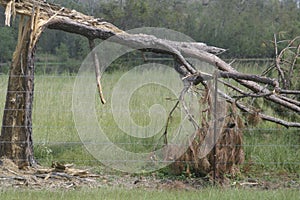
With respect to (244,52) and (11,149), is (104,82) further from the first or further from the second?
(244,52)

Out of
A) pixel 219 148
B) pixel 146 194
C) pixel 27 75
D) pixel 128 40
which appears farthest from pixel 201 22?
pixel 146 194

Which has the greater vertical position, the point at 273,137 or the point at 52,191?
the point at 273,137

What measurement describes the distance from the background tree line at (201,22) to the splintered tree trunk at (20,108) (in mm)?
5343

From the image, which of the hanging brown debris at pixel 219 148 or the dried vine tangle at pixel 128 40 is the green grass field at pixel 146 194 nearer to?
the hanging brown debris at pixel 219 148

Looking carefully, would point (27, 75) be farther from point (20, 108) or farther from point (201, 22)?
point (201, 22)

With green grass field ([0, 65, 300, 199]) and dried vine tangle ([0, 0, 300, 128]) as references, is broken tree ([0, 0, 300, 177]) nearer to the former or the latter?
dried vine tangle ([0, 0, 300, 128])

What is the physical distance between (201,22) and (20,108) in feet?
28.1

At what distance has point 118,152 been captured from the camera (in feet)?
26.5

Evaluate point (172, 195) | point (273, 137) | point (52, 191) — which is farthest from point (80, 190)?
point (273, 137)

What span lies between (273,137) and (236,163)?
156 cm

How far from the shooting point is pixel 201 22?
15109 mm

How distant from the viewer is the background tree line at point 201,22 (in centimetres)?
1366

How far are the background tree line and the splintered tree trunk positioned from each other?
5.34 meters

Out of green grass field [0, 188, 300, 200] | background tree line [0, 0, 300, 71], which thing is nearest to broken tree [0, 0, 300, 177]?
green grass field [0, 188, 300, 200]
